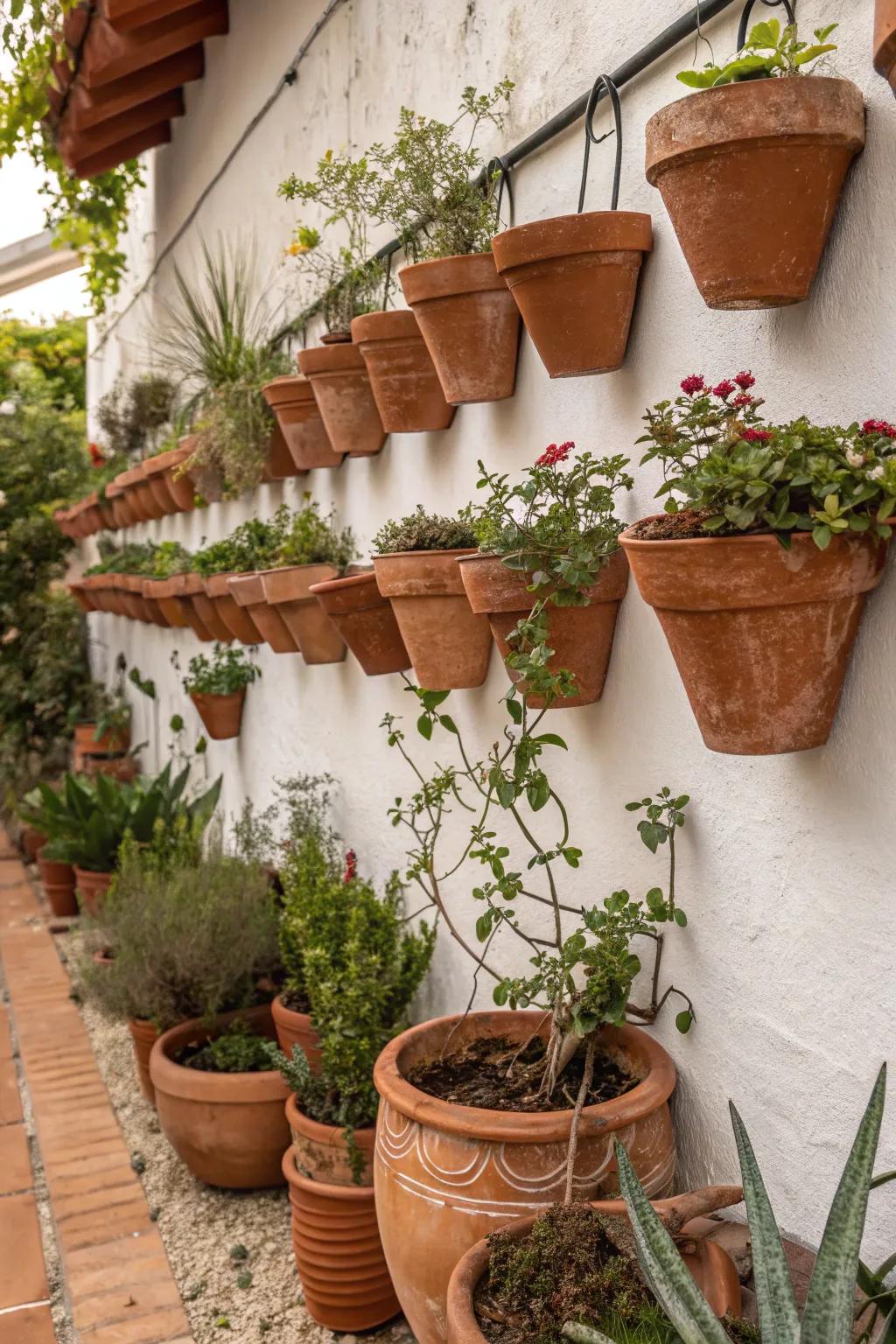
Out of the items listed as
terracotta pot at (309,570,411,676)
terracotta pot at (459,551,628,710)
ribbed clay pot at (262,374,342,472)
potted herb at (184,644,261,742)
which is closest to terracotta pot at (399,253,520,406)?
terracotta pot at (459,551,628,710)

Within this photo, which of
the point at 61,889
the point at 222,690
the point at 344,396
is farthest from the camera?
the point at 61,889

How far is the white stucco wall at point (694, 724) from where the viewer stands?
165cm

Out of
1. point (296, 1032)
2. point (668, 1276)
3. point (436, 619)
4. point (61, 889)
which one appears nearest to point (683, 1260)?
point (668, 1276)

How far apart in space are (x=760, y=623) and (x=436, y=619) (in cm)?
102

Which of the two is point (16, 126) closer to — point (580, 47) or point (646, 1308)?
point (580, 47)

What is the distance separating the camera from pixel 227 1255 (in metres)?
2.98

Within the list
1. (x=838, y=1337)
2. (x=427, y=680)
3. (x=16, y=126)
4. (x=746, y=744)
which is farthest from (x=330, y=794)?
(x=16, y=126)

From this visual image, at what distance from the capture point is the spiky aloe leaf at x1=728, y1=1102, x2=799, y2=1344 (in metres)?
1.43

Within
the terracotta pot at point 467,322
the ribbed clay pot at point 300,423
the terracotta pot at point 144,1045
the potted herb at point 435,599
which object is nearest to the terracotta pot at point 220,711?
the terracotta pot at point 144,1045

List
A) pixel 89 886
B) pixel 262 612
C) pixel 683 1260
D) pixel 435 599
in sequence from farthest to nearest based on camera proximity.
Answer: pixel 89 886
pixel 262 612
pixel 435 599
pixel 683 1260

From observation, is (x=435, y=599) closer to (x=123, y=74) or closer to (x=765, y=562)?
(x=765, y=562)

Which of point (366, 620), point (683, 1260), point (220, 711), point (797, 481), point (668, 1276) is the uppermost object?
point (797, 481)

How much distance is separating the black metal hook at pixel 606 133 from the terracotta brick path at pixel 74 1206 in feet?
8.11

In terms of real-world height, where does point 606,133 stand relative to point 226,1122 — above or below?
above
